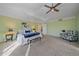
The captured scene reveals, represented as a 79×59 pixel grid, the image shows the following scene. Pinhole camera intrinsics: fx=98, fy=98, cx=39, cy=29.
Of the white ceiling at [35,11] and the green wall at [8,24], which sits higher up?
the white ceiling at [35,11]

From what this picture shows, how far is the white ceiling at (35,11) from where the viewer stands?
174 centimetres

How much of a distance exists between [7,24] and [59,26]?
1.03 metres

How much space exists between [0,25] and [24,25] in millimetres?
431

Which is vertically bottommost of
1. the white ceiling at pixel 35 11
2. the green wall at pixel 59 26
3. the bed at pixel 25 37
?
the bed at pixel 25 37

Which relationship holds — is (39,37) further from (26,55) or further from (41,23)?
(26,55)

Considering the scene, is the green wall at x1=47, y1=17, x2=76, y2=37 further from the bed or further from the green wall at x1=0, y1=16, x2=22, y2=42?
the green wall at x1=0, y1=16, x2=22, y2=42

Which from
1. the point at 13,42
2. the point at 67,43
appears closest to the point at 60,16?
the point at 67,43

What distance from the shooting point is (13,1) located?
5.46 feet

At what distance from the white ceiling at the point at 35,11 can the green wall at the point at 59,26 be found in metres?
0.10

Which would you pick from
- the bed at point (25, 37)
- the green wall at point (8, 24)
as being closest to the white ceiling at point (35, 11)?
the green wall at point (8, 24)

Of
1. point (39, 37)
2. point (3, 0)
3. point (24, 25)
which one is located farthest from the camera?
point (39, 37)

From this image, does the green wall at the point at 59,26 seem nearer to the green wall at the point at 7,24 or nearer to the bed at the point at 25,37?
the bed at the point at 25,37

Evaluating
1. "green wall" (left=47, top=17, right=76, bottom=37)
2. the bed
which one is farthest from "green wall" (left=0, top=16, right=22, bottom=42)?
"green wall" (left=47, top=17, right=76, bottom=37)

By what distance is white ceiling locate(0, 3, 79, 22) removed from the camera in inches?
68.3
